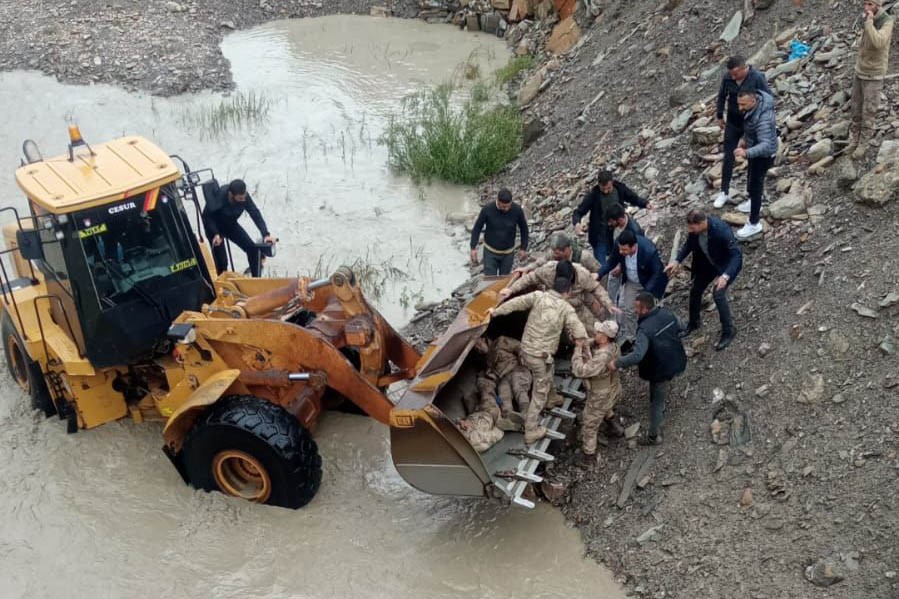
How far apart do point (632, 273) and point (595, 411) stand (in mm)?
1384

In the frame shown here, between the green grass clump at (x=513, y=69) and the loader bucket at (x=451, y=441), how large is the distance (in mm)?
10711

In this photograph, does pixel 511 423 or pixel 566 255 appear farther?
pixel 566 255

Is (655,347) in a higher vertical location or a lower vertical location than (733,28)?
lower

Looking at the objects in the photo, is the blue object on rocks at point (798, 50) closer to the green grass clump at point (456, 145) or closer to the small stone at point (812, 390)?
the green grass clump at point (456, 145)

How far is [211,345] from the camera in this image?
7102mm

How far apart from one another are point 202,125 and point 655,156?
336 inches

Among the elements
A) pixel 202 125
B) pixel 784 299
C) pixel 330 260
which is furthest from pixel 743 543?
pixel 202 125

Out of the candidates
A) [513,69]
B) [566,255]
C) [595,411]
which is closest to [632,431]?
[595,411]

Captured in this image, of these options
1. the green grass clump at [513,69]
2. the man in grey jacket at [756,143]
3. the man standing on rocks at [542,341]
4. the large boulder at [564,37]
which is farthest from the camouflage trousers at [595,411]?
the large boulder at [564,37]

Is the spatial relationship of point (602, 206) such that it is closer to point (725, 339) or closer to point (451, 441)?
point (725, 339)

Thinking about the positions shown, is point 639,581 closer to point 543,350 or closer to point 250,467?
point 543,350

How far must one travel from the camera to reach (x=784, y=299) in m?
7.36

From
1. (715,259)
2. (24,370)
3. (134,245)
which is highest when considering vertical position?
(134,245)

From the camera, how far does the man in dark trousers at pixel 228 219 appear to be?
946 centimetres
